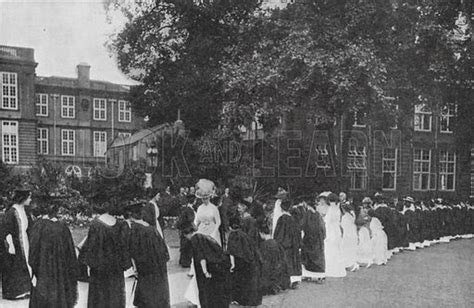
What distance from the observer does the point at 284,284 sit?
33.8 feet

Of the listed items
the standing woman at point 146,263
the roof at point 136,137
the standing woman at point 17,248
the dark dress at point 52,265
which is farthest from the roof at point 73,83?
the standing woman at point 146,263

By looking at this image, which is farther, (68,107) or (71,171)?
(68,107)

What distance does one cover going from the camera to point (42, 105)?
173ft

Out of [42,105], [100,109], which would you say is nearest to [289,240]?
[42,105]

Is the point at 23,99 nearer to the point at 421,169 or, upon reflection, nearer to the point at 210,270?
the point at 421,169

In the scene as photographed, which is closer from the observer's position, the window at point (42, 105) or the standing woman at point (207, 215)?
the standing woman at point (207, 215)

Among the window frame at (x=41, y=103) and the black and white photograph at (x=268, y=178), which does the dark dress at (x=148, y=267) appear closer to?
the black and white photograph at (x=268, y=178)

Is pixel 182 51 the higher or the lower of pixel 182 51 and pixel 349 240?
the higher

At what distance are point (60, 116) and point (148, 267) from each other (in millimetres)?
49125

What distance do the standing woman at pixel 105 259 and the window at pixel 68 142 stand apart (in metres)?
48.6

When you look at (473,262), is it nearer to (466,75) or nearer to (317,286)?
(317,286)

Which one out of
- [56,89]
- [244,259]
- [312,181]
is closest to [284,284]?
[244,259]

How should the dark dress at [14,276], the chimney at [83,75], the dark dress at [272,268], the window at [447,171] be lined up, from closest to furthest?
the dark dress at [14,276] → the dark dress at [272,268] → the window at [447,171] → the chimney at [83,75]

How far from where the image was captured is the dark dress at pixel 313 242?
38.7 ft
